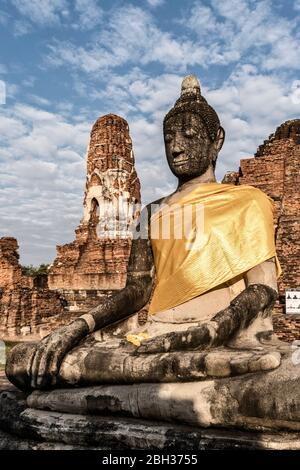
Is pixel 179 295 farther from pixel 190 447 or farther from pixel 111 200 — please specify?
pixel 111 200

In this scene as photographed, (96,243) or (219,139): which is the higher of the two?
(96,243)

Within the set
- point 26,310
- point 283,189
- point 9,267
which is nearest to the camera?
point 283,189

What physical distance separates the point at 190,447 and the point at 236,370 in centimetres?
45

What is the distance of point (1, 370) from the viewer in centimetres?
839

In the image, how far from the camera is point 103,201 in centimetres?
2436

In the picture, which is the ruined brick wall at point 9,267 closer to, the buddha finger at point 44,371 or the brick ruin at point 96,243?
the brick ruin at point 96,243

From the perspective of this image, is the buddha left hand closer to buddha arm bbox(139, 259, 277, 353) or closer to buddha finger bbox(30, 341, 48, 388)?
buddha arm bbox(139, 259, 277, 353)

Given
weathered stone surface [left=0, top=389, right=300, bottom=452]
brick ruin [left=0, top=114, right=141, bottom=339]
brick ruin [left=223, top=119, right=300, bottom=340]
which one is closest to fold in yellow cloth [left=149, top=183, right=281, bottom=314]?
weathered stone surface [left=0, top=389, right=300, bottom=452]

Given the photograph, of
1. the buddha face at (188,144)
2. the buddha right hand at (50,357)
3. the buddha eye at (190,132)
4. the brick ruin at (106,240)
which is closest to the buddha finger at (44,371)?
the buddha right hand at (50,357)

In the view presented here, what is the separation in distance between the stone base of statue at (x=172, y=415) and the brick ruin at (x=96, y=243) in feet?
47.4

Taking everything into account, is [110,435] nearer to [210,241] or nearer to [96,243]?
[210,241]

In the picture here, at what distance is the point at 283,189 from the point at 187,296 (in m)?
11.9

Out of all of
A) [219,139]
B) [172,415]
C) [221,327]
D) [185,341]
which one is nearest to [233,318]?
[221,327]
